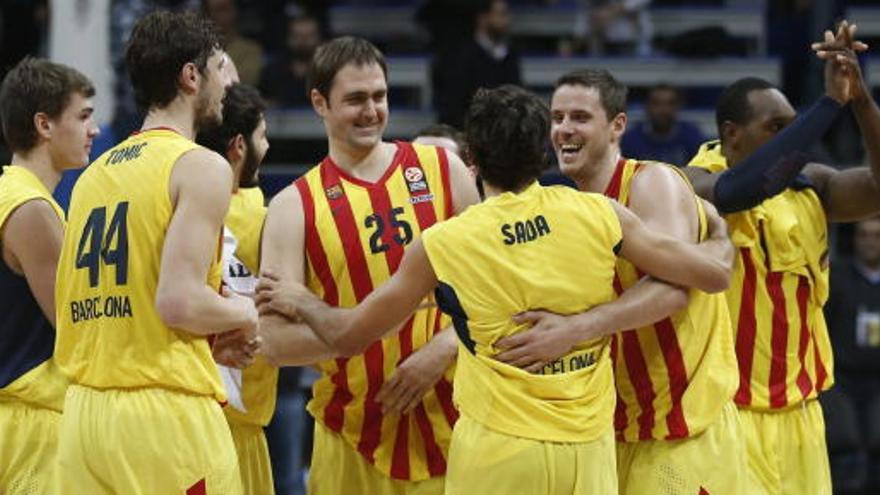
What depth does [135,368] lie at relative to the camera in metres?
5.71

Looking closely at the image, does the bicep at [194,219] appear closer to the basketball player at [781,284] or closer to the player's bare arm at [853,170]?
the basketball player at [781,284]

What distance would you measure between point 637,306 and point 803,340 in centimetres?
157

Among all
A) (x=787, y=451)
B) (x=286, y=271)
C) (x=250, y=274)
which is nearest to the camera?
(x=286, y=271)

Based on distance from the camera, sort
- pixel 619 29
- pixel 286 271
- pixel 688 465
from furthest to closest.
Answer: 1. pixel 619 29
2. pixel 286 271
3. pixel 688 465

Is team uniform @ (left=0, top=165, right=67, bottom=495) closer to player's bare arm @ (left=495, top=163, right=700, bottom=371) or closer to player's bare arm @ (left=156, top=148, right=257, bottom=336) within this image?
player's bare arm @ (left=156, top=148, right=257, bottom=336)

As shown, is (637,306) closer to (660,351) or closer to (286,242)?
(660,351)

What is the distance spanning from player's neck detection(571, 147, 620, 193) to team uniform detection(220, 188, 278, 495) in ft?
5.31

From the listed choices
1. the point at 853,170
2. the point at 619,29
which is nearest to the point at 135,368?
the point at 853,170

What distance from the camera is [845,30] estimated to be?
6707mm

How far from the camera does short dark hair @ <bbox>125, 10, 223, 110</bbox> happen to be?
19.1 ft

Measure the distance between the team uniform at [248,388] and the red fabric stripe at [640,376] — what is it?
167 centimetres

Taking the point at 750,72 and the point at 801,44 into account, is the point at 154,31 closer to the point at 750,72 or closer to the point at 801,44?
the point at 750,72

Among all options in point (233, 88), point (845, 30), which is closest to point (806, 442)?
point (845, 30)

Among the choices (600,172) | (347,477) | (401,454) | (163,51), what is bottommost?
(347,477)
